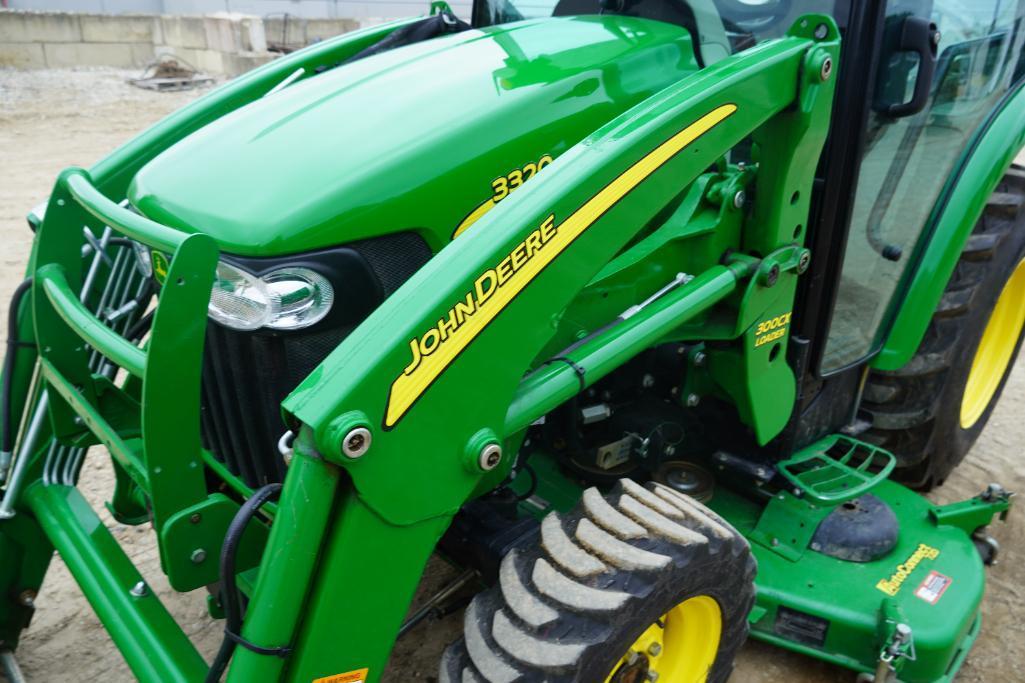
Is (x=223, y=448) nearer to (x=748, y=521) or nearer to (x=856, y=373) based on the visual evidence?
(x=748, y=521)

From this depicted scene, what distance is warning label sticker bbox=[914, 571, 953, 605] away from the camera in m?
2.39

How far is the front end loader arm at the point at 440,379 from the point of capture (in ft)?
4.63

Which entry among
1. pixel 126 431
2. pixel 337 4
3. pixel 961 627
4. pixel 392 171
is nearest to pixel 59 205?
pixel 126 431

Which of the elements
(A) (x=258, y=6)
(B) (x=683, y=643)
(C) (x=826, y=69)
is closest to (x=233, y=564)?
(B) (x=683, y=643)

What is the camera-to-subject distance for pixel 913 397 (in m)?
2.94

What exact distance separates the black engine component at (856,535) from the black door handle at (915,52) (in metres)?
1.14

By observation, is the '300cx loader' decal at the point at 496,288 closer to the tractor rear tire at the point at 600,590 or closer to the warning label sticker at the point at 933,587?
the tractor rear tire at the point at 600,590

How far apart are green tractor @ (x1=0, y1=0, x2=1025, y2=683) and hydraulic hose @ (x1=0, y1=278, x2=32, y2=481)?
0.01 meters

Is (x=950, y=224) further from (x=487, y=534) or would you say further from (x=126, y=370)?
(x=126, y=370)

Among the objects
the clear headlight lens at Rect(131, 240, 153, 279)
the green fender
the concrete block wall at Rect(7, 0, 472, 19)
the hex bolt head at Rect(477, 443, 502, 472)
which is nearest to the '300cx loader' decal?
the hex bolt head at Rect(477, 443, 502, 472)

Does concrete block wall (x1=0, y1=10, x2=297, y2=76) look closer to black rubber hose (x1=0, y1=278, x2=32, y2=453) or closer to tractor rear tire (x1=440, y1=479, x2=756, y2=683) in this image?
black rubber hose (x1=0, y1=278, x2=32, y2=453)

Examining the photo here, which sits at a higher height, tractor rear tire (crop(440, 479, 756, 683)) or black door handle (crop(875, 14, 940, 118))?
black door handle (crop(875, 14, 940, 118))

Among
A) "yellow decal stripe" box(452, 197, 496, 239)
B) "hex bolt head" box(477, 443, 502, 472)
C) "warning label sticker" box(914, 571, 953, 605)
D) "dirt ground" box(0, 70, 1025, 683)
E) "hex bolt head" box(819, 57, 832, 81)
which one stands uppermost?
"hex bolt head" box(819, 57, 832, 81)

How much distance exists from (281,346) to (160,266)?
0.31 m
